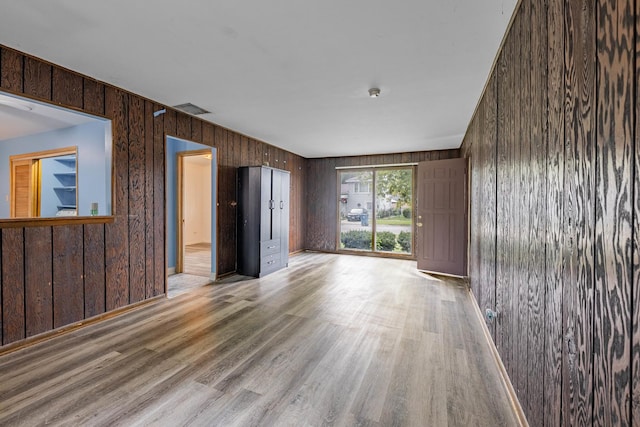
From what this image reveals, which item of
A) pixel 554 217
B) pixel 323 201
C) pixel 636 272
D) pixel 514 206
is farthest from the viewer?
pixel 323 201

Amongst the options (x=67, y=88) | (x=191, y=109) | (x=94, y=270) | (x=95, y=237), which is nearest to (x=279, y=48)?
(x=191, y=109)

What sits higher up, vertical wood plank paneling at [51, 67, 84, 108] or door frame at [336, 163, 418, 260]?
vertical wood plank paneling at [51, 67, 84, 108]

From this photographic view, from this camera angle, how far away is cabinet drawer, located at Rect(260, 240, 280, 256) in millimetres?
4773

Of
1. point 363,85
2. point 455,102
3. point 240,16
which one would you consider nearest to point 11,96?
point 240,16

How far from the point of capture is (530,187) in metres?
1.52

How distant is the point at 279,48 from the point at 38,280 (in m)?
2.94

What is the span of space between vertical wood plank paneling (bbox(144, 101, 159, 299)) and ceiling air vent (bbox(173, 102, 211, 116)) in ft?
1.10

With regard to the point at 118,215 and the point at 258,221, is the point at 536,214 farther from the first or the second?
the point at 258,221

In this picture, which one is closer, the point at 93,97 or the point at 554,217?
the point at 554,217

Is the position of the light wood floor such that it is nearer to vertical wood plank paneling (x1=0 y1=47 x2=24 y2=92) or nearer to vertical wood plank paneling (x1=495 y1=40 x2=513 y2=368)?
vertical wood plank paneling (x1=495 y1=40 x2=513 y2=368)

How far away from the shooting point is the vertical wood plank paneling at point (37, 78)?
237 cm

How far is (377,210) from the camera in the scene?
671cm

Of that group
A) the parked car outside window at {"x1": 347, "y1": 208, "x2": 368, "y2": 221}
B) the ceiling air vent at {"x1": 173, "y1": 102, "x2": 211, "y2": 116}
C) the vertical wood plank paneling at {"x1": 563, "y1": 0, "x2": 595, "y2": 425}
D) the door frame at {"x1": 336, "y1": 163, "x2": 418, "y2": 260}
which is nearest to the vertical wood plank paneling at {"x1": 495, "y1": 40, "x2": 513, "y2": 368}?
the vertical wood plank paneling at {"x1": 563, "y1": 0, "x2": 595, "y2": 425}

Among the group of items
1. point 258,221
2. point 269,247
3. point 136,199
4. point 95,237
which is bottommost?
point 269,247
